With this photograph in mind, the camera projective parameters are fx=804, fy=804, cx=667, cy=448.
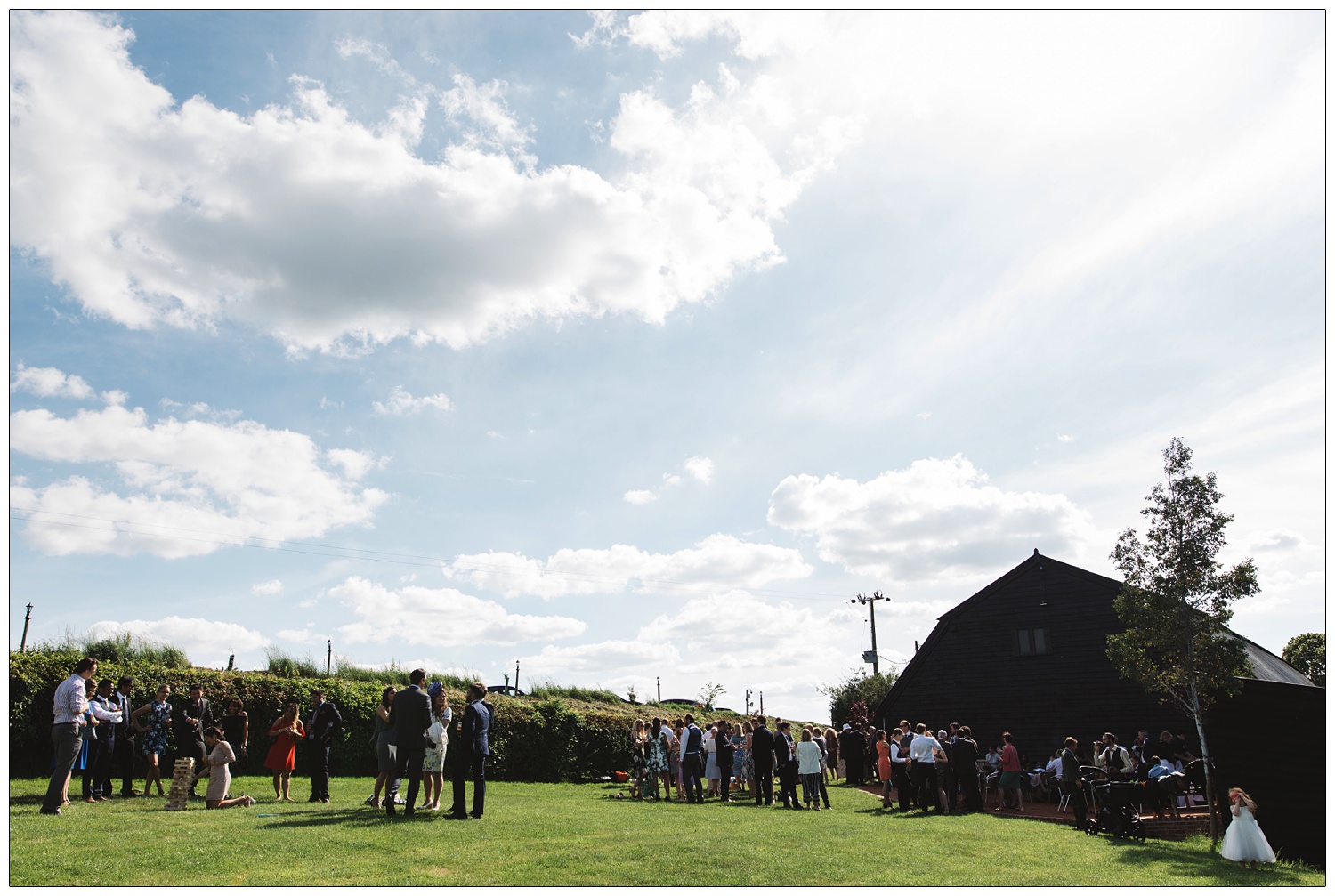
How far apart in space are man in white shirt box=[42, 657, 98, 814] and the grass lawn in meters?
0.30

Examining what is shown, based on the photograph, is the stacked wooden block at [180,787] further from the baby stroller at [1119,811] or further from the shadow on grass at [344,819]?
the baby stroller at [1119,811]

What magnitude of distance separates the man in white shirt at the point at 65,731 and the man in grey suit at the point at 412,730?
3611 mm

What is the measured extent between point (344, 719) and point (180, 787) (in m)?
8.94

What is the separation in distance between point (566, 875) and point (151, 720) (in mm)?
8203

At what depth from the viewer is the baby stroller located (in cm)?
1360

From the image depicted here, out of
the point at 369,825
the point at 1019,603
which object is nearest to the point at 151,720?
the point at 369,825

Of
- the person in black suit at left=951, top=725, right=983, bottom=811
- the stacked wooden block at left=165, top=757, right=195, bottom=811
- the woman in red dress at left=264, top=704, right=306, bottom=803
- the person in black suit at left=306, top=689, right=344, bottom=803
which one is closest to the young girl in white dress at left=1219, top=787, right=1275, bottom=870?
the person in black suit at left=951, top=725, right=983, bottom=811

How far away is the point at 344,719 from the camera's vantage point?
19203mm

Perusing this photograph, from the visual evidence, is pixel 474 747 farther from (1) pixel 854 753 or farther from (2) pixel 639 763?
(1) pixel 854 753

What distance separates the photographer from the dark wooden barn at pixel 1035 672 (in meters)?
24.1

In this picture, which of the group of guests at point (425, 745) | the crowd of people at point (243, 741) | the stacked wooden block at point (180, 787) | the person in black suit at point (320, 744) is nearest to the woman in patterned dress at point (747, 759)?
the crowd of people at point (243, 741)

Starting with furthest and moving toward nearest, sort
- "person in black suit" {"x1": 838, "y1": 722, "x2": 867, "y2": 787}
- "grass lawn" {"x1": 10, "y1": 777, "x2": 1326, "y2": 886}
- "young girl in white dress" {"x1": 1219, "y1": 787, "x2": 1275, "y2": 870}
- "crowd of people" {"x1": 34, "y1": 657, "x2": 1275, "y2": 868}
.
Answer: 1. "person in black suit" {"x1": 838, "y1": 722, "x2": 867, "y2": 787}
2. "young girl in white dress" {"x1": 1219, "y1": 787, "x2": 1275, "y2": 870}
3. "crowd of people" {"x1": 34, "y1": 657, "x2": 1275, "y2": 868}
4. "grass lawn" {"x1": 10, "y1": 777, "x2": 1326, "y2": 886}

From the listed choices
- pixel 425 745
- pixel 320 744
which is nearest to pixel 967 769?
pixel 425 745

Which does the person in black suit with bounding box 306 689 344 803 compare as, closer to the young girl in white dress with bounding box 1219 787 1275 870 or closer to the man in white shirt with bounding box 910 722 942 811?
the man in white shirt with bounding box 910 722 942 811
